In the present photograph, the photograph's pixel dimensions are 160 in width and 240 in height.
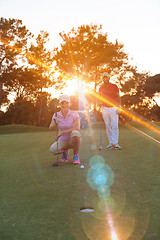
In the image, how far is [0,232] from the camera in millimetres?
2838

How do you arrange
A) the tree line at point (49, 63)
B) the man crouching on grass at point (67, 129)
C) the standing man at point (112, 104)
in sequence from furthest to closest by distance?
the tree line at point (49, 63), the standing man at point (112, 104), the man crouching on grass at point (67, 129)

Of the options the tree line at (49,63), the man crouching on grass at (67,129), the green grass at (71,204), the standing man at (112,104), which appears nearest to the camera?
the green grass at (71,204)

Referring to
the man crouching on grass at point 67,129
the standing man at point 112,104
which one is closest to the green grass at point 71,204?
the man crouching on grass at point 67,129

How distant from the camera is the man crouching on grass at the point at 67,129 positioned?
6.68 meters

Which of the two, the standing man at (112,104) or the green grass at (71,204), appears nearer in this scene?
the green grass at (71,204)

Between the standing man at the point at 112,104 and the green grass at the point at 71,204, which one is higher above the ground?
the standing man at the point at 112,104

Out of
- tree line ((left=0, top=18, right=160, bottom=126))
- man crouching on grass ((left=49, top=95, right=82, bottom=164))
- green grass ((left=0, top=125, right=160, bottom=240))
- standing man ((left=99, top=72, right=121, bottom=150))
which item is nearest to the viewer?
green grass ((left=0, top=125, right=160, bottom=240))

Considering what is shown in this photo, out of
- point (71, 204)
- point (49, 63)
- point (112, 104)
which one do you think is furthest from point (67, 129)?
point (49, 63)

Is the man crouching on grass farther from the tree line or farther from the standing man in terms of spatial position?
the tree line

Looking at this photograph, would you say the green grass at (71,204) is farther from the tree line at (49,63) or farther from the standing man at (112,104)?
the tree line at (49,63)

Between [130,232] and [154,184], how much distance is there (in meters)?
1.91

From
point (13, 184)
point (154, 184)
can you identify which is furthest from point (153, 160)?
point (13, 184)

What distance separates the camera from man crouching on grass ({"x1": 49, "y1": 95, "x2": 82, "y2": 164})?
6.68 m

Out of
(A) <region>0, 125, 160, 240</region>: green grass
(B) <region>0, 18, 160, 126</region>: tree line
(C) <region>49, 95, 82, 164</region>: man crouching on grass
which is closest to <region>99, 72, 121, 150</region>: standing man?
(C) <region>49, 95, 82, 164</region>: man crouching on grass
